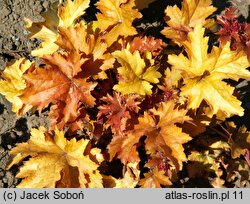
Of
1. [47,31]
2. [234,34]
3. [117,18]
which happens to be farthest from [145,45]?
[47,31]

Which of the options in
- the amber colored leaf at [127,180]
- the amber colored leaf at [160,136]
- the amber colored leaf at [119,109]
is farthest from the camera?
the amber colored leaf at [127,180]

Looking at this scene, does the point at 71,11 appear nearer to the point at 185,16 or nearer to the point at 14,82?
the point at 14,82

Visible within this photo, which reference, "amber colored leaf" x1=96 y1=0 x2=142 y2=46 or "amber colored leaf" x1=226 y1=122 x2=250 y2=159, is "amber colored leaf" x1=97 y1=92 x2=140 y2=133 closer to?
"amber colored leaf" x1=96 y1=0 x2=142 y2=46

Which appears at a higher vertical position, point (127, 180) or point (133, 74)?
point (133, 74)

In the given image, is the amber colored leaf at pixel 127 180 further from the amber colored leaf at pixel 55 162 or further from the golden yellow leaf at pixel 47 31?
the golden yellow leaf at pixel 47 31

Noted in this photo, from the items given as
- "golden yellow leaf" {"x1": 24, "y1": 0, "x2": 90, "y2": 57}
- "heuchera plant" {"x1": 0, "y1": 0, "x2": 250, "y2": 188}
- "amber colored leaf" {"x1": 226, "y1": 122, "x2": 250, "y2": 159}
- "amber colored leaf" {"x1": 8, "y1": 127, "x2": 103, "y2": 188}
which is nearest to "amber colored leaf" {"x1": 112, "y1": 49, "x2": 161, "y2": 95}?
"heuchera plant" {"x1": 0, "y1": 0, "x2": 250, "y2": 188}

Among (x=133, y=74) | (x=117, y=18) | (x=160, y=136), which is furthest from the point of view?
(x=117, y=18)

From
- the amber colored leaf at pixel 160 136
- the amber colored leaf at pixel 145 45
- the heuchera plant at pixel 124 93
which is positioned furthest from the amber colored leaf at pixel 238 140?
the amber colored leaf at pixel 145 45

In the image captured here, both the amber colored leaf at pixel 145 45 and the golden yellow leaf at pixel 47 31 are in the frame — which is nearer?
the amber colored leaf at pixel 145 45
